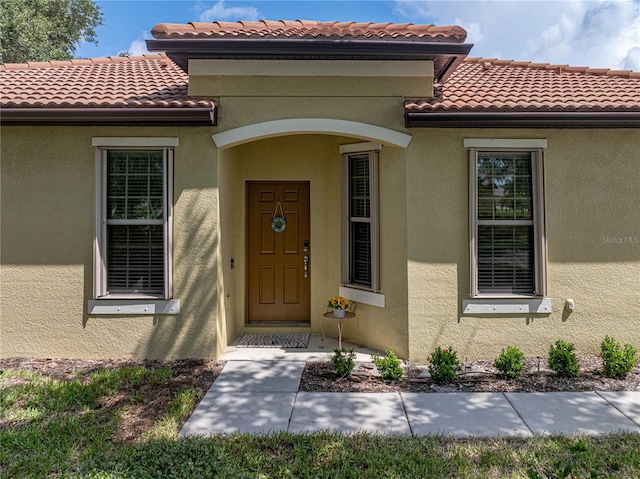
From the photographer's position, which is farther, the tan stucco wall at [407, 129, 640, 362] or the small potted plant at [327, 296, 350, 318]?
the small potted plant at [327, 296, 350, 318]

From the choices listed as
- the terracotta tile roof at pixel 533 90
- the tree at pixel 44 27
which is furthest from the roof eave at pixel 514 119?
the tree at pixel 44 27

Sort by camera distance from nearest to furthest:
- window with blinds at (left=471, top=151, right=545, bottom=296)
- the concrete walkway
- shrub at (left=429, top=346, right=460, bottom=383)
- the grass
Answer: the grass, the concrete walkway, shrub at (left=429, top=346, right=460, bottom=383), window with blinds at (left=471, top=151, right=545, bottom=296)

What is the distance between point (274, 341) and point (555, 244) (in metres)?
4.40

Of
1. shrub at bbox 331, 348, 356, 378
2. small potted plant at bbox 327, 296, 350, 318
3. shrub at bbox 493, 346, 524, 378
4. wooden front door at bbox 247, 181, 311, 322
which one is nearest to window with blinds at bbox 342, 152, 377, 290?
small potted plant at bbox 327, 296, 350, 318

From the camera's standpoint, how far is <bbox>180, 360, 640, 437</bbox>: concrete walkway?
395 centimetres

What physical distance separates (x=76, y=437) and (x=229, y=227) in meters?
3.54

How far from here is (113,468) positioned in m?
3.20

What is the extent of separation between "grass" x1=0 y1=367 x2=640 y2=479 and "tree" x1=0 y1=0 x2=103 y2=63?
14.9 meters

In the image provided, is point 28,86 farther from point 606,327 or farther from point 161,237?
point 606,327

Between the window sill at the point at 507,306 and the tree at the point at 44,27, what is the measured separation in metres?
16.7

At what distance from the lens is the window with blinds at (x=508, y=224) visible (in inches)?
227

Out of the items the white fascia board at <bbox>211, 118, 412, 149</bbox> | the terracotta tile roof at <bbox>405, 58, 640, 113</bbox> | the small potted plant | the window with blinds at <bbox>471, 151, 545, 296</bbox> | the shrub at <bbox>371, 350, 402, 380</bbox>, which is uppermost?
the terracotta tile roof at <bbox>405, 58, 640, 113</bbox>

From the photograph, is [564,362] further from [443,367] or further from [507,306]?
[443,367]

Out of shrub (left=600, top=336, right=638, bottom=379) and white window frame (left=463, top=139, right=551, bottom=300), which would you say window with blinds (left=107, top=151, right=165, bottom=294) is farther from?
shrub (left=600, top=336, right=638, bottom=379)
